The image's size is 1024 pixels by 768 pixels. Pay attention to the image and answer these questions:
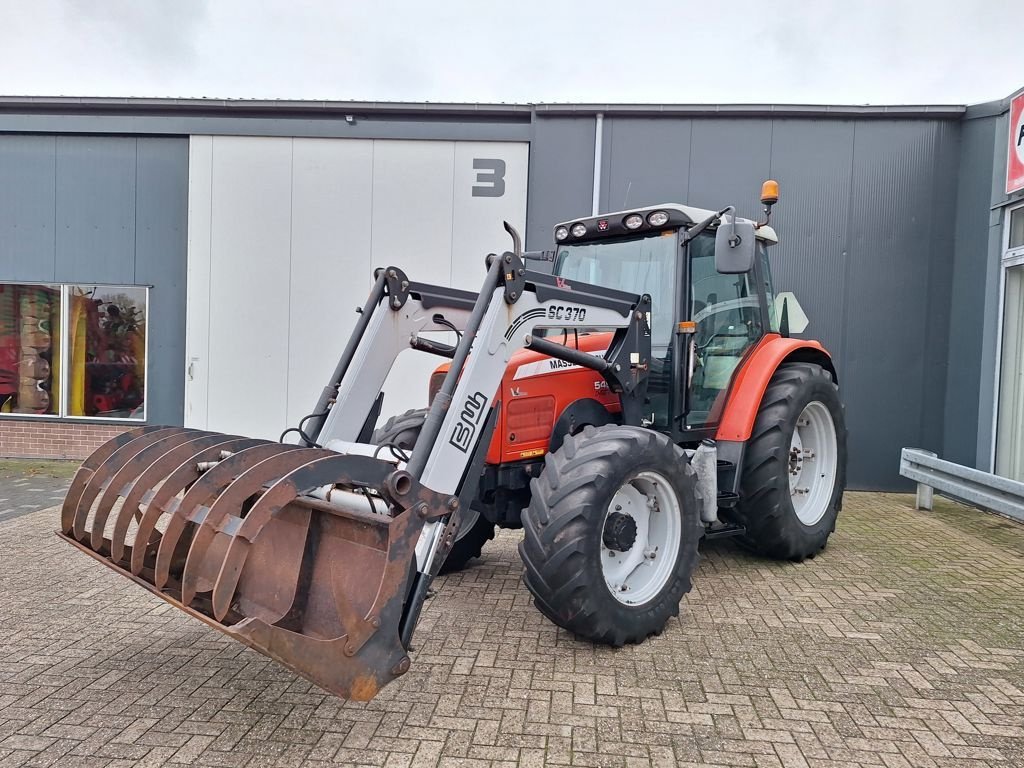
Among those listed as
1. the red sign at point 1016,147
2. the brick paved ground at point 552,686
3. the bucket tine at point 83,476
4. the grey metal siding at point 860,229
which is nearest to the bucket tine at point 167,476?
the bucket tine at point 83,476

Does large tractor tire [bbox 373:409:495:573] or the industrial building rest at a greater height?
the industrial building

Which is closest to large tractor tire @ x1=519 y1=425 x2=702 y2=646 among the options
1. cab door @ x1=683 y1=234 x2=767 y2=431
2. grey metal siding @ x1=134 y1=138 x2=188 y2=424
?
cab door @ x1=683 y1=234 x2=767 y2=431

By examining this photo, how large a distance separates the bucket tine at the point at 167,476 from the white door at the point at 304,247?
16.4 feet

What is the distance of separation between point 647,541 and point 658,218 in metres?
2.03

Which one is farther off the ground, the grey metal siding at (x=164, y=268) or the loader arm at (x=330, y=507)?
the grey metal siding at (x=164, y=268)

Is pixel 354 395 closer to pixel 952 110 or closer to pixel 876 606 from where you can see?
pixel 876 606

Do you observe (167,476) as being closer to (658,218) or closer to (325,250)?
(658,218)

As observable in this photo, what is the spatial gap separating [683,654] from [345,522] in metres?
1.84

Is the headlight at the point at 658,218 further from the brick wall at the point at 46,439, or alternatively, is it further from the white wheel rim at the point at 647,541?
the brick wall at the point at 46,439

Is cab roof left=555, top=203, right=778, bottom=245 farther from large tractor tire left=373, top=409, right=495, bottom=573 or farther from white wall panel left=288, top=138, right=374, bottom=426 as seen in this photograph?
white wall panel left=288, top=138, right=374, bottom=426

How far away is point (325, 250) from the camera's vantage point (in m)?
8.13

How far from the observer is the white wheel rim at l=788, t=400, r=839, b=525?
5184 mm

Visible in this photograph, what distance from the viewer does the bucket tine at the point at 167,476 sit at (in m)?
2.81

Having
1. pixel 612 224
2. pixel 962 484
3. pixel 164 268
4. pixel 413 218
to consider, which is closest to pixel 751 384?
pixel 612 224
